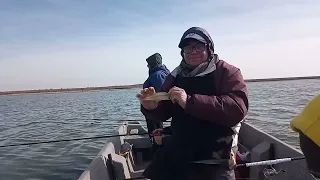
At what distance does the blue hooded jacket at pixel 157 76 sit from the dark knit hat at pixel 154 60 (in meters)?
0.08

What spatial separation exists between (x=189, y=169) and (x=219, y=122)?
0.63 m

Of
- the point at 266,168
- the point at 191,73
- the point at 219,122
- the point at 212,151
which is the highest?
the point at 191,73

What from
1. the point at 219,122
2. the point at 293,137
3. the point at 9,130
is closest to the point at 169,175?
the point at 219,122

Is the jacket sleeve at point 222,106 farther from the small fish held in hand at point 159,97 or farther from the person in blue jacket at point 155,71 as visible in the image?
the person in blue jacket at point 155,71

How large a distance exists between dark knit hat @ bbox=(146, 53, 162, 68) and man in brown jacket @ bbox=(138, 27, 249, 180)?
142 inches

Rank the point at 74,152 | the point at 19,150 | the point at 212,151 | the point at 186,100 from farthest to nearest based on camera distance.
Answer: the point at 19,150, the point at 74,152, the point at 212,151, the point at 186,100

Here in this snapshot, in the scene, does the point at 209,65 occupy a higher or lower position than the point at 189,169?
higher

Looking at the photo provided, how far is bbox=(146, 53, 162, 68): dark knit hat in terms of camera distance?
691cm


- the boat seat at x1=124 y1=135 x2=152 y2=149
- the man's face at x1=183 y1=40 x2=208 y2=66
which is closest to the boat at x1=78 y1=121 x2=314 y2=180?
the boat seat at x1=124 y1=135 x2=152 y2=149

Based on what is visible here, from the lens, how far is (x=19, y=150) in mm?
13828

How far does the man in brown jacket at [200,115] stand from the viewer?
2.88 metres

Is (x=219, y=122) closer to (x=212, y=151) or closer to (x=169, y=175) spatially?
(x=212, y=151)

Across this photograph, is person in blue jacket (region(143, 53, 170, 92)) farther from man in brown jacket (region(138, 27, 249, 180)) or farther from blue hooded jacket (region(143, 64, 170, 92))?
man in brown jacket (region(138, 27, 249, 180))

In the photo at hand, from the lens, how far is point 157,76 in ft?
21.8
